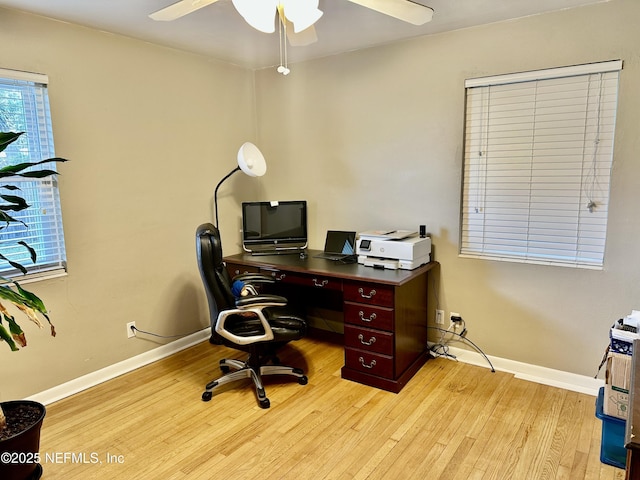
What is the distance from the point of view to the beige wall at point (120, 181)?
2.54 metres

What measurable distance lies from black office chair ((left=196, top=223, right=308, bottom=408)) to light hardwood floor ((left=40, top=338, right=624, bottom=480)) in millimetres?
122

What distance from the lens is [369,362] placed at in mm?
2752

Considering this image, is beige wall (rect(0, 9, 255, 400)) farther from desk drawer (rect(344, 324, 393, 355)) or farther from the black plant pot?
desk drawer (rect(344, 324, 393, 355))

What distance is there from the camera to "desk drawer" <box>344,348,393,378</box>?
269cm

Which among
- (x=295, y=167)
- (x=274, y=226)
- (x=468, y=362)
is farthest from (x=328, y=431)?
(x=295, y=167)

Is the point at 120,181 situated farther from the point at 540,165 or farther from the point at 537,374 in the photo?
the point at 537,374

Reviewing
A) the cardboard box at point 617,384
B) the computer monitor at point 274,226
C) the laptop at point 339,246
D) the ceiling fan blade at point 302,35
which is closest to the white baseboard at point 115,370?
the computer monitor at point 274,226

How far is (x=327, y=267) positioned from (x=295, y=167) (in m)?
1.12

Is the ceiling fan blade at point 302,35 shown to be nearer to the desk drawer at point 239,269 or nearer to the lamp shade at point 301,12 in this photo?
the lamp shade at point 301,12

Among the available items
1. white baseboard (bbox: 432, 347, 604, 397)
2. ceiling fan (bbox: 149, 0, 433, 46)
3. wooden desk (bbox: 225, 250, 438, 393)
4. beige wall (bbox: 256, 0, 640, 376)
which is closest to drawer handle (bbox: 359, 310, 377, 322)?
wooden desk (bbox: 225, 250, 438, 393)

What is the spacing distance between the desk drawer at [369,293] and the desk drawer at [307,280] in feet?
0.26

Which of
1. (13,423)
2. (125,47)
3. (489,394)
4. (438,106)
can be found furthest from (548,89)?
(13,423)

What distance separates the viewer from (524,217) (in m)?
2.76

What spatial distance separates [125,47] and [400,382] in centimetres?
282
